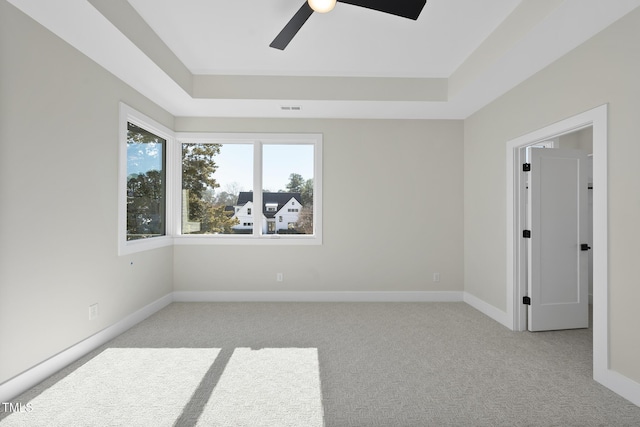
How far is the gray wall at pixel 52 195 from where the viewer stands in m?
2.12

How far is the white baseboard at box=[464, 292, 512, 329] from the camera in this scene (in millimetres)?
3614

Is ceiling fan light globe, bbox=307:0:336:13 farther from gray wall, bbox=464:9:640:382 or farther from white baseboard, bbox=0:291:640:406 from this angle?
white baseboard, bbox=0:291:640:406

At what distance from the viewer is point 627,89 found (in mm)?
2229

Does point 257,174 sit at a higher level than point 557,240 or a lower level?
higher

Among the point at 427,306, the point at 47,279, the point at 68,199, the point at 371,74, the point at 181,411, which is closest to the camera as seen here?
the point at 181,411

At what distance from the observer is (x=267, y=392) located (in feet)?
7.38

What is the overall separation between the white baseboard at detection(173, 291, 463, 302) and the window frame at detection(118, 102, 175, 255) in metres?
0.87

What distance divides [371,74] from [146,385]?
3854mm

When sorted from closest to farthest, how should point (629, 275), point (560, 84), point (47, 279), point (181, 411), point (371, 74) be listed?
1. point (181, 411)
2. point (629, 275)
3. point (47, 279)
4. point (560, 84)
5. point (371, 74)

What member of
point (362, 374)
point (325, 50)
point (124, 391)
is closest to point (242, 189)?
point (325, 50)

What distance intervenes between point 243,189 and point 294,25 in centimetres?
274

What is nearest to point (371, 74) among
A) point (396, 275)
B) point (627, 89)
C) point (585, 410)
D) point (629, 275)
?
point (627, 89)

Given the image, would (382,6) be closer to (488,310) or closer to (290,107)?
(290,107)

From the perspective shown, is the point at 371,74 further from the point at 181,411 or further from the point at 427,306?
the point at 181,411
